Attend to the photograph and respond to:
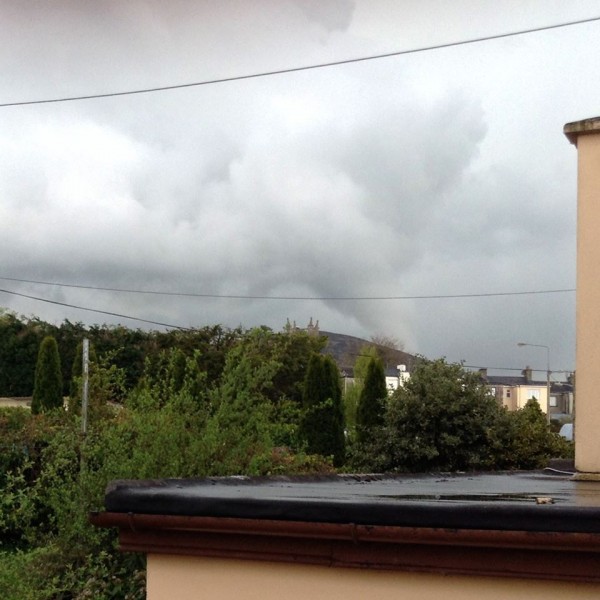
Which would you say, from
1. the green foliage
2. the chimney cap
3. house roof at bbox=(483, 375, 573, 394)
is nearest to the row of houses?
house roof at bbox=(483, 375, 573, 394)

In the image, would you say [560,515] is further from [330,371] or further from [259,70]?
[330,371]

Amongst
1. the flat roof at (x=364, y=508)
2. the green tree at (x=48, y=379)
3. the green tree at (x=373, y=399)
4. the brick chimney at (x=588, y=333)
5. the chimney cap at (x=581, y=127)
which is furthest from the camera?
the green tree at (x=48, y=379)

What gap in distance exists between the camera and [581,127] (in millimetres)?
6023

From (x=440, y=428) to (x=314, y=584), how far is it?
14860mm

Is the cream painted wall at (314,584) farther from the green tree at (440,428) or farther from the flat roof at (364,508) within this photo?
the green tree at (440,428)

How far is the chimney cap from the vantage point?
19.6 feet

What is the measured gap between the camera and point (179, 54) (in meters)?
13.4

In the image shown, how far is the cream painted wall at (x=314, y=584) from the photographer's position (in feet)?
9.52

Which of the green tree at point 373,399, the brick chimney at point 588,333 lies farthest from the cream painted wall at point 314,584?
the green tree at point 373,399

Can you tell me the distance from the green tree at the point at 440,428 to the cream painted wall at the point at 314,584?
46.9 ft

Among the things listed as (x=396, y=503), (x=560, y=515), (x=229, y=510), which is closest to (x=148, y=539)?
(x=229, y=510)

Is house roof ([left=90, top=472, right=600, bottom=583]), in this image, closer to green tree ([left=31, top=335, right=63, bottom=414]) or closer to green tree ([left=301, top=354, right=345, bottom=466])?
green tree ([left=301, top=354, right=345, bottom=466])

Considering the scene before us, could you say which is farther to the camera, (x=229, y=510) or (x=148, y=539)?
(x=148, y=539)

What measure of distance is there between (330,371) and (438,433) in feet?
19.2
